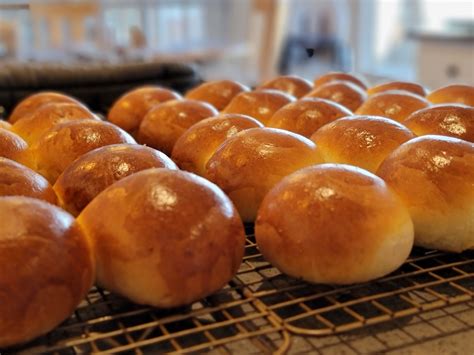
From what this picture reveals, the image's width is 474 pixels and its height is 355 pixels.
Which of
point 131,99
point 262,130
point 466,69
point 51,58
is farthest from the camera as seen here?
point 51,58

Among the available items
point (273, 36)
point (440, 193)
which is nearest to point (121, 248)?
point (440, 193)

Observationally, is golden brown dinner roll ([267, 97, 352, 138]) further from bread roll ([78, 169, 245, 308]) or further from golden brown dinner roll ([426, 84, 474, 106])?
bread roll ([78, 169, 245, 308])

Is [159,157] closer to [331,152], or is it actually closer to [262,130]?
[262,130]

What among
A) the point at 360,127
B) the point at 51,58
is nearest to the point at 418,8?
the point at 51,58

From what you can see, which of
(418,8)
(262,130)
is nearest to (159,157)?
(262,130)

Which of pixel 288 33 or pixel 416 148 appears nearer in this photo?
pixel 416 148

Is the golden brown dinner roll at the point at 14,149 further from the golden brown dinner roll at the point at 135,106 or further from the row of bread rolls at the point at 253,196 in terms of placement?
the golden brown dinner roll at the point at 135,106

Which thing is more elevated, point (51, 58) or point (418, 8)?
point (418, 8)

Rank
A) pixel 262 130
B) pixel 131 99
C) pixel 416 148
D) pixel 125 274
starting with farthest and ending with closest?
pixel 131 99 → pixel 262 130 → pixel 416 148 → pixel 125 274
